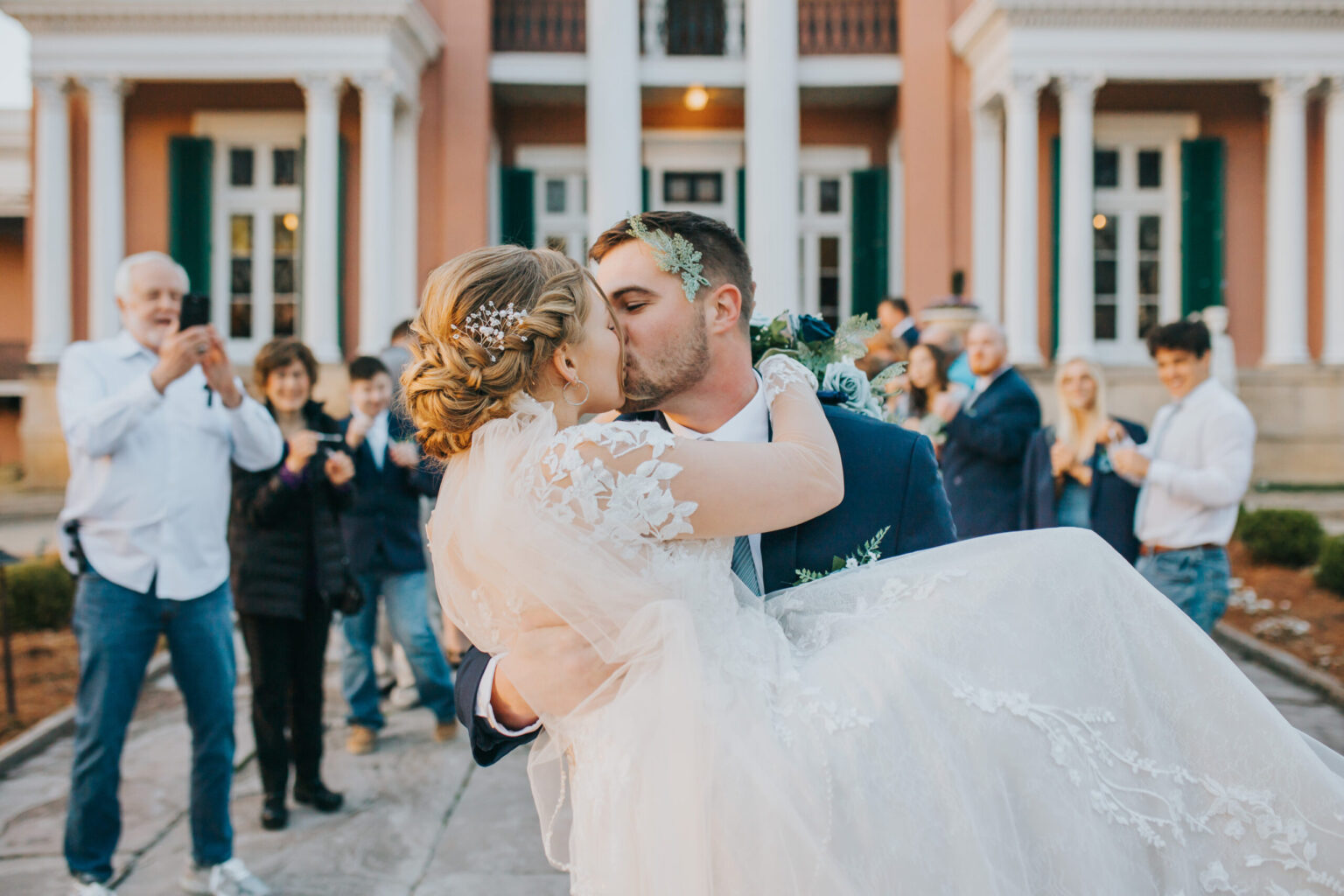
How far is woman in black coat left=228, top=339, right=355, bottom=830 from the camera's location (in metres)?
4.24

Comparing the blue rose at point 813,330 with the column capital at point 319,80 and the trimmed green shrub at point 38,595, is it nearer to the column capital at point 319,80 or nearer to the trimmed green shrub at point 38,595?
the trimmed green shrub at point 38,595

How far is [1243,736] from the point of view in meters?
1.70

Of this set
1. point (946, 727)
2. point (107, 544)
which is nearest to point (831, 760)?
point (946, 727)

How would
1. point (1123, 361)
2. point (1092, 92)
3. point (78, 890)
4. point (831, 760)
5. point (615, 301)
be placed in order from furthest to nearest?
point (1123, 361) < point (1092, 92) < point (78, 890) < point (615, 301) < point (831, 760)

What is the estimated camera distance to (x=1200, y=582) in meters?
4.34

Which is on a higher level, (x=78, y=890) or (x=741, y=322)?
(x=741, y=322)

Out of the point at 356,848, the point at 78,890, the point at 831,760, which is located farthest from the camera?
the point at 356,848

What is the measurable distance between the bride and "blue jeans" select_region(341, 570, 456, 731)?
11.8ft

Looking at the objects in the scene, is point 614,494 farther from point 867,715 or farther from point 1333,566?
point 1333,566

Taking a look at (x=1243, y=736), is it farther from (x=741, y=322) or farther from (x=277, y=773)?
(x=277, y=773)

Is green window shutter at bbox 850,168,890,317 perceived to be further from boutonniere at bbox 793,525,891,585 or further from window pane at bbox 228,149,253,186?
boutonniere at bbox 793,525,891,585

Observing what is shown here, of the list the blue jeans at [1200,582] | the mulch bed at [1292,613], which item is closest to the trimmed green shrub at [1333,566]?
the mulch bed at [1292,613]

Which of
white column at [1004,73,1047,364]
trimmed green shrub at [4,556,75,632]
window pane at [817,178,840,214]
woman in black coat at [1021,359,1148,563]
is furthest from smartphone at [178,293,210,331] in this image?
window pane at [817,178,840,214]

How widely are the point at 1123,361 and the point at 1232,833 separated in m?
13.9
